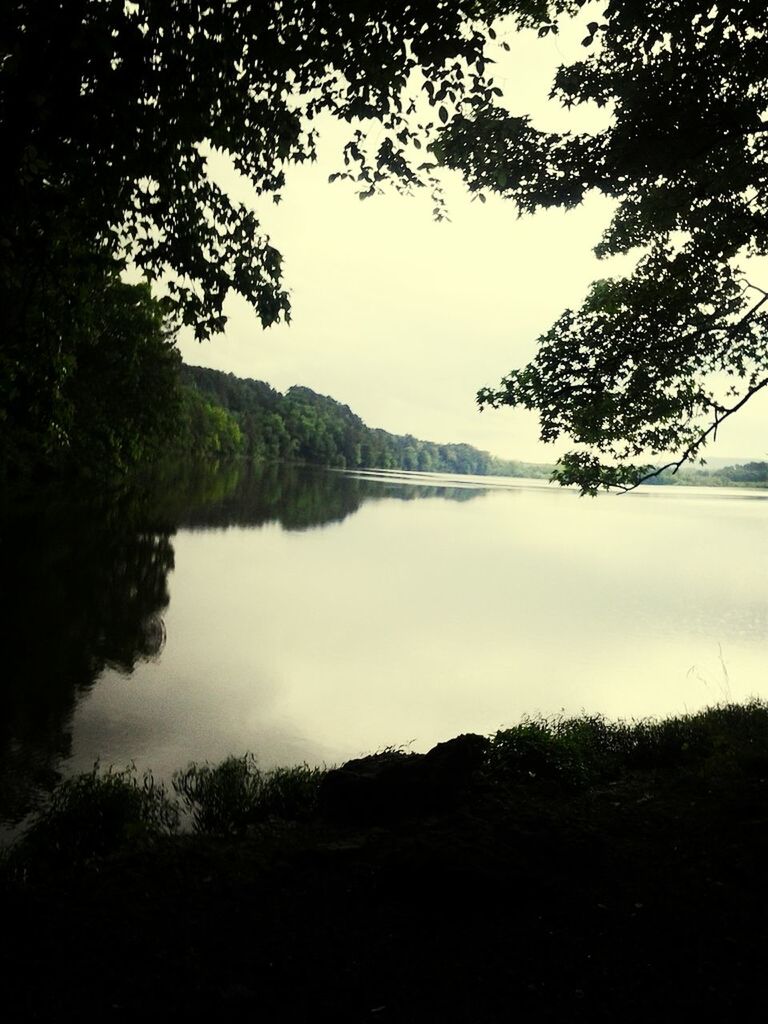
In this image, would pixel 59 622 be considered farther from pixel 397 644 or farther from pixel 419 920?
pixel 419 920

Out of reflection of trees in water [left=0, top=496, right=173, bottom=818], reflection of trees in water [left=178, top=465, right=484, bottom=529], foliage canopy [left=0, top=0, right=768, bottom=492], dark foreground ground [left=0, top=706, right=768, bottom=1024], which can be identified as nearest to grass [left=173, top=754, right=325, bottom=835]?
dark foreground ground [left=0, top=706, right=768, bottom=1024]

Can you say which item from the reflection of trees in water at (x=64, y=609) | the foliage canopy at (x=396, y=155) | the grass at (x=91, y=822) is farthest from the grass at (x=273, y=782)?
the foliage canopy at (x=396, y=155)

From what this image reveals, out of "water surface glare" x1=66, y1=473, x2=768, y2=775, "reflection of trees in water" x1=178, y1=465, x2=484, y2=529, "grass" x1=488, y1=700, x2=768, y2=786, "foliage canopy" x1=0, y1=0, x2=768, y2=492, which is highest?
"foliage canopy" x1=0, y1=0, x2=768, y2=492

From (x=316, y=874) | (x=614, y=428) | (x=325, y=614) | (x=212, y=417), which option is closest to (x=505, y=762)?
(x=316, y=874)

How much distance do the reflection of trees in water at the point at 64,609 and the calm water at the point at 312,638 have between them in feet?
0.25

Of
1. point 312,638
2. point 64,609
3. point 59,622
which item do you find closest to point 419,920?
point 59,622

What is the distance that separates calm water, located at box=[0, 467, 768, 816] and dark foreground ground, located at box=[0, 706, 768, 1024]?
4.89 m

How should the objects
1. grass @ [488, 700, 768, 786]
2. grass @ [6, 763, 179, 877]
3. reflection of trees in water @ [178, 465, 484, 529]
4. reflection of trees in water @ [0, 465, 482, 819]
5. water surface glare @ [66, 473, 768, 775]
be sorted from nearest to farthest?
1. grass @ [6, 763, 179, 877]
2. grass @ [488, 700, 768, 786]
3. reflection of trees in water @ [0, 465, 482, 819]
4. water surface glare @ [66, 473, 768, 775]
5. reflection of trees in water @ [178, 465, 484, 529]

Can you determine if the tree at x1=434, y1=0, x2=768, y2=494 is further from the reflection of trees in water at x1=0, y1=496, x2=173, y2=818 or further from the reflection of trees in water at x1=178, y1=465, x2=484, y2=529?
the reflection of trees in water at x1=178, y1=465, x2=484, y2=529

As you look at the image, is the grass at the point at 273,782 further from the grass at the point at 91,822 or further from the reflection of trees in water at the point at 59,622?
the reflection of trees in water at the point at 59,622

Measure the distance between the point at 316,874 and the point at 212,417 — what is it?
15522 centimetres

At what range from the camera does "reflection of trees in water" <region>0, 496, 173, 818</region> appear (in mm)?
10984

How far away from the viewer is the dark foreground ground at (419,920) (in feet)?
12.8

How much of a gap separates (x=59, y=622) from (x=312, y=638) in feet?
25.6
